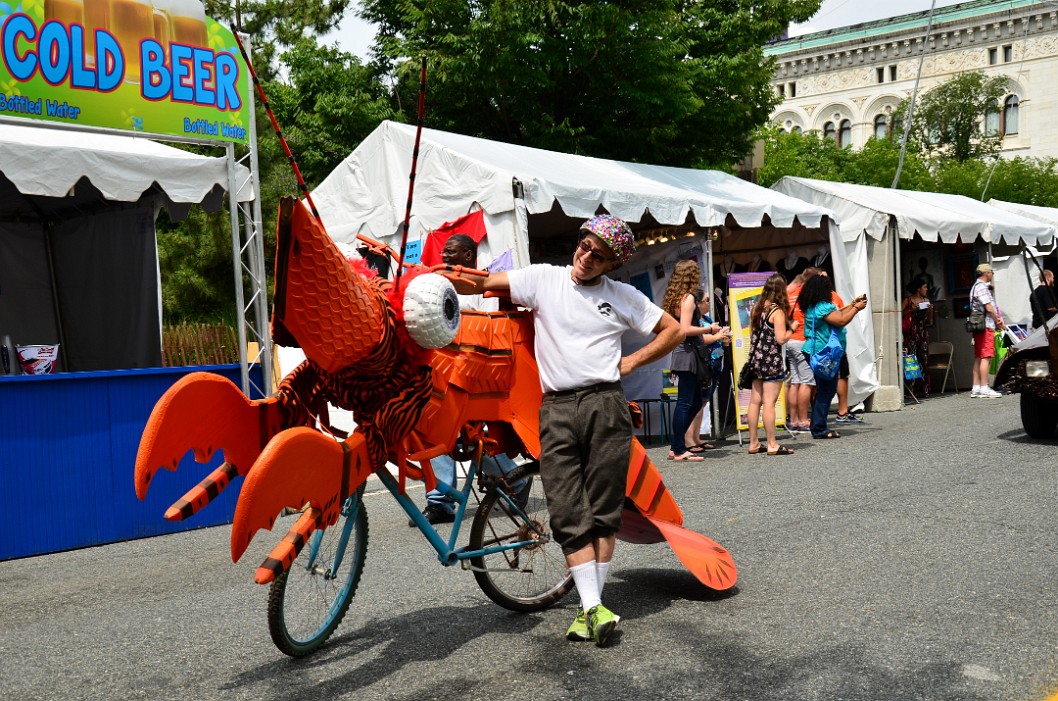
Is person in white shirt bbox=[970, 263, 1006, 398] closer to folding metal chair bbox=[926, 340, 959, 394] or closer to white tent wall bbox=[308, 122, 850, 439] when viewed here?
folding metal chair bbox=[926, 340, 959, 394]

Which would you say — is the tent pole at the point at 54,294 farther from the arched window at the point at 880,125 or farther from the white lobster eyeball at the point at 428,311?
the arched window at the point at 880,125

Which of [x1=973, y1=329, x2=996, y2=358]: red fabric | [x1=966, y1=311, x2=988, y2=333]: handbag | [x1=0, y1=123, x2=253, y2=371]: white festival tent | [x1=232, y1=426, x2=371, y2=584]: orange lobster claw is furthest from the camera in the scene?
[x1=973, y1=329, x2=996, y2=358]: red fabric

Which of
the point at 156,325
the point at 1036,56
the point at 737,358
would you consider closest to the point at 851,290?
the point at 737,358

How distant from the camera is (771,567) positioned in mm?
5914

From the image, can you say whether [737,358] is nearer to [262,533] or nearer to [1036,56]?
[262,533]

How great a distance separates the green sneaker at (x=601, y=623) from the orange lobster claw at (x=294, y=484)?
1.21 metres

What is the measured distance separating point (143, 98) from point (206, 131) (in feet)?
1.78

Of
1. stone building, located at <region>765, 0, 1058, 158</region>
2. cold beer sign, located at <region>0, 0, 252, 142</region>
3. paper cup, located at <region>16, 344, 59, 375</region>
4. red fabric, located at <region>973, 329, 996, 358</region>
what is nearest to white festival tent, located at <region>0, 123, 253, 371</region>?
cold beer sign, located at <region>0, 0, 252, 142</region>

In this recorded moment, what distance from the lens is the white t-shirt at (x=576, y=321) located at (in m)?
4.72

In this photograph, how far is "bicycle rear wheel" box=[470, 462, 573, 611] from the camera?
4969 millimetres

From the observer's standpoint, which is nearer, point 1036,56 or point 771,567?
point 771,567

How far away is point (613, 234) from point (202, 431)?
6.38ft

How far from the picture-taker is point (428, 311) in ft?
13.3

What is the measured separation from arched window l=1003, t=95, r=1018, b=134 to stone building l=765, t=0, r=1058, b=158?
0.06m
